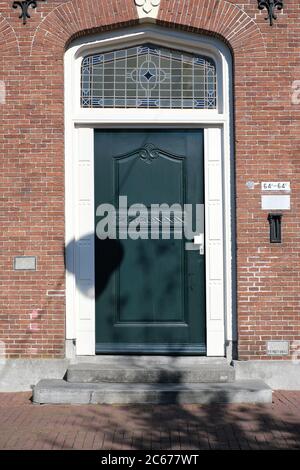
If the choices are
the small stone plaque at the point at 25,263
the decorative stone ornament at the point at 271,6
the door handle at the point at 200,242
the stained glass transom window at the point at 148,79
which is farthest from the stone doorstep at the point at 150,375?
the decorative stone ornament at the point at 271,6

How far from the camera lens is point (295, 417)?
5.81m

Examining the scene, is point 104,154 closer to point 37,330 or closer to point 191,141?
point 191,141

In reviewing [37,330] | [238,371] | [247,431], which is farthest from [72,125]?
[247,431]

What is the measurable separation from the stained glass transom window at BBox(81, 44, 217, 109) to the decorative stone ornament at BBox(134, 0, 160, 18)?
1.51 feet

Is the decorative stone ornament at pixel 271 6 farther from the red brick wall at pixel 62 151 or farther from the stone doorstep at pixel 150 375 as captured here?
the stone doorstep at pixel 150 375

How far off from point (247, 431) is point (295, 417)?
0.69m

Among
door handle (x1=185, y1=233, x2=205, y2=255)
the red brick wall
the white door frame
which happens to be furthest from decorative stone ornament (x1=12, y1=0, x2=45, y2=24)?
door handle (x1=185, y1=233, x2=205, y2=255)

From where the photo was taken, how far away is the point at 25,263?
6.99 metres

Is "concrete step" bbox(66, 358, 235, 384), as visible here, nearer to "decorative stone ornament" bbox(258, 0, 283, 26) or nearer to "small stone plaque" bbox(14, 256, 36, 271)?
"small stone plaque" bbox(14, 256, 36, 271)

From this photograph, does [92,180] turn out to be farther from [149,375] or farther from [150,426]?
[150,426]

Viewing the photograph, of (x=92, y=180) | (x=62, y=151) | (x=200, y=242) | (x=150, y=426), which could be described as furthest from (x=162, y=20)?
(x=150, y=426)

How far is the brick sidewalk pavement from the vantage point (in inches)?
199

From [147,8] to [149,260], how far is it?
3198 mm

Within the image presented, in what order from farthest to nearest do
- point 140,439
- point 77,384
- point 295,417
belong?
1. point 77,384
2. point 295,417
3. point 140,439
